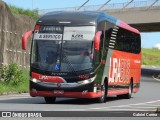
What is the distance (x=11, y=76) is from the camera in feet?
109

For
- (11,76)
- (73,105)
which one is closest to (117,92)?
(73,105)

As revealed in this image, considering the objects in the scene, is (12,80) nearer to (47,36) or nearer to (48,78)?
(47,36)

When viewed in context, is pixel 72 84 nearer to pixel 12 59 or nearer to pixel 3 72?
pixel 3 72

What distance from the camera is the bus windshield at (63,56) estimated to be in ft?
73.3

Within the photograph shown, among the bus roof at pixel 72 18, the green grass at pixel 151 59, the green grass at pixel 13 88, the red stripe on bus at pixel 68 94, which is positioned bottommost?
the green grass at pixel 151 59

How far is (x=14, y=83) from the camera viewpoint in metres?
33.1

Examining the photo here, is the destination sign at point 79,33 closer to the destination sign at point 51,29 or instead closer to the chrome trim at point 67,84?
the destination sign at point 51,29

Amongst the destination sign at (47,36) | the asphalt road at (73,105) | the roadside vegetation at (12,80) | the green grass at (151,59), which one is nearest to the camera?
the asphalt road at (73,105)

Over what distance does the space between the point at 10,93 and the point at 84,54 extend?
31.7 ft

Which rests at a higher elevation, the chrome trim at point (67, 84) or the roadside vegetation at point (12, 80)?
the chrome trim at point (67, 84)

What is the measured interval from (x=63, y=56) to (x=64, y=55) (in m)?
0.05

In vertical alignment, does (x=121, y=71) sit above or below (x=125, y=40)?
below

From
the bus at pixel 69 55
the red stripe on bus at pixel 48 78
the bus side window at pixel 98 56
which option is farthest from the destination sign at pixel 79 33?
the red stripe on bus at pixel 48 78

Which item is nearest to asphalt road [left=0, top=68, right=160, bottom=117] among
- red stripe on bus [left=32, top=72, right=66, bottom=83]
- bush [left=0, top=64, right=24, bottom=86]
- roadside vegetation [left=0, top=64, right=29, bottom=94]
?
red stripe on bus [left=32, top=72, right=66, bottom=83]
